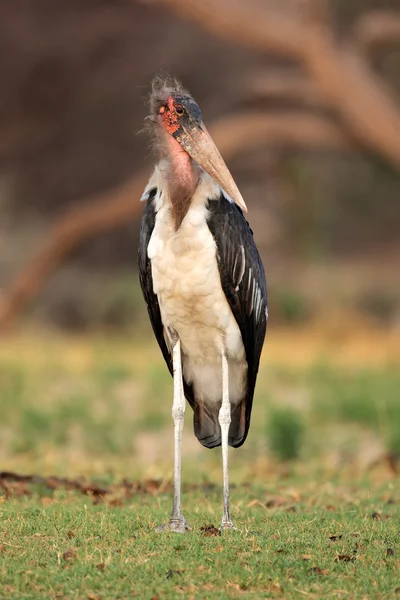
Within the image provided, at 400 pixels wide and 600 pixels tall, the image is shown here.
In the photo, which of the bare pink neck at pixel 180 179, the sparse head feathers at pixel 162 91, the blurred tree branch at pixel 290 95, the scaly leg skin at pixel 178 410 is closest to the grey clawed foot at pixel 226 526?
the scaly leg skin at pixel 178 410

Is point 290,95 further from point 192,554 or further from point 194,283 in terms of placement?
point 192,554

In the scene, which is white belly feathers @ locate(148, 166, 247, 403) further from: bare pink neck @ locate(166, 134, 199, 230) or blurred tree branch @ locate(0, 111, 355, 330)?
blurred tree branch @ locate(0, 111, 355, 330)

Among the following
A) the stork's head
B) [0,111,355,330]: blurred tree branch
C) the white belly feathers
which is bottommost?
the white belly feathers

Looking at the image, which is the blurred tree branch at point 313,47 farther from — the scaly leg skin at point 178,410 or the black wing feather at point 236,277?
the scaly leg skin at point 178,410

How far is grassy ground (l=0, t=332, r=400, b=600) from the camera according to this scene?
351 cm

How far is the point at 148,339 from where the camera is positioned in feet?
42.0

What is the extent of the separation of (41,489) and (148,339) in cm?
760

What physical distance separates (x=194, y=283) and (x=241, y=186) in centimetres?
1121

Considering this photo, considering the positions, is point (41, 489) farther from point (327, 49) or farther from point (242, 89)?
point (242, 89)

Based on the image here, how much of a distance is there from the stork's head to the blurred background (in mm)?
2542

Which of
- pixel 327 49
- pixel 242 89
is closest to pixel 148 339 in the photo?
pixel 242 89

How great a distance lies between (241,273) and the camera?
4547mm

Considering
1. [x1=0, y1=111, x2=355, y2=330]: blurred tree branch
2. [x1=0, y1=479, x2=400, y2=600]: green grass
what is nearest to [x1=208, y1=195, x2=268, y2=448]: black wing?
[x1=0, y1=479, x2=400, y2=600]: green grass

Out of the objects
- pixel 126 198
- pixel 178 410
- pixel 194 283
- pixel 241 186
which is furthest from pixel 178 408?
pixel 241 186
